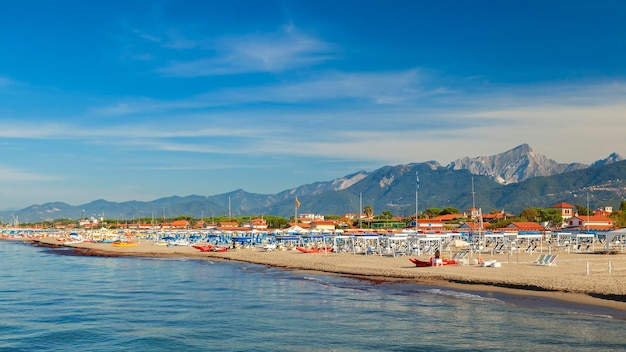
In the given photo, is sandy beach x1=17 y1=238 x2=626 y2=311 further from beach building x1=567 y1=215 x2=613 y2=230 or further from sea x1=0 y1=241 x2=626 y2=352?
beach building x1=567 y1=215 x2=613 y2=230

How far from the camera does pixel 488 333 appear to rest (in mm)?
21453

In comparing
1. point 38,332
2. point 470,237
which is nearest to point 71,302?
point 38,332

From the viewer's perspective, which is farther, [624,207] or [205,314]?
[624,207]

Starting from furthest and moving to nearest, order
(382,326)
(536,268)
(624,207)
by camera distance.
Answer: (624,207), (536,268), (382,326)

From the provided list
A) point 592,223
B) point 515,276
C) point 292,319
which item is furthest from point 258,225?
point 292,319

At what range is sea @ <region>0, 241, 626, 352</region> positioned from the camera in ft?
67.7

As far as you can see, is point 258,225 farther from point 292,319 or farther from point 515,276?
point 292,319

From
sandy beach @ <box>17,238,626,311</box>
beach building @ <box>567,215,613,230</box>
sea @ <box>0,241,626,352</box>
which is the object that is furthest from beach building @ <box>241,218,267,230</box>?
sea @ <box>0,241,626,352</box>

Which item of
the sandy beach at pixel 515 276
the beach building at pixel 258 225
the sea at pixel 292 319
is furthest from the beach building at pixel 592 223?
the sea at pixel 292 319

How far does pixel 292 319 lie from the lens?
25469 mm

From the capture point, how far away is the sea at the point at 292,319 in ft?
67.7

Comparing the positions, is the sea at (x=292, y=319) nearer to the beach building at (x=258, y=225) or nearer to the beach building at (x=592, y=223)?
the beach building at (x=592, y=223)

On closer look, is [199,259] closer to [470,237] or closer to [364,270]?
[364,270]

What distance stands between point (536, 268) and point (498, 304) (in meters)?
13.9
